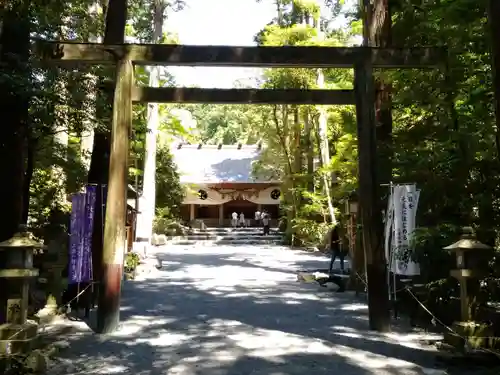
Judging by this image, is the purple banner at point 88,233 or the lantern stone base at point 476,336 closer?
the lantern stone base at point 476,336

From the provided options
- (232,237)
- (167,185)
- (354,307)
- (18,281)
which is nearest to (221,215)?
(232,237)

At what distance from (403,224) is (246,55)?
140 inches

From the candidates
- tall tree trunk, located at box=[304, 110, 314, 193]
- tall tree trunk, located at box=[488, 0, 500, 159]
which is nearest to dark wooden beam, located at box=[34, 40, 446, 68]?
tall tree trunk, located at box=[488, 0, 500, 159]

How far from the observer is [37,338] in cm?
523

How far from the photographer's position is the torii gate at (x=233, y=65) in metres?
6.70

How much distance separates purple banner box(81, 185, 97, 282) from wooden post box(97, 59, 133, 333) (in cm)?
144

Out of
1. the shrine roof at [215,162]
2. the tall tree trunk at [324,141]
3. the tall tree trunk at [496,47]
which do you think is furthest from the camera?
the shrine roof at [215,162]

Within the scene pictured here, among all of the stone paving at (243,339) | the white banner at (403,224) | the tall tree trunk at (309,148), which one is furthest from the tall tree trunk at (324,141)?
the white banner at (403,224)

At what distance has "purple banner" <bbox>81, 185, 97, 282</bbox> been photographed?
313 inches

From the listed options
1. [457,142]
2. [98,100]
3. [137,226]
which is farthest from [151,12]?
[457,142]

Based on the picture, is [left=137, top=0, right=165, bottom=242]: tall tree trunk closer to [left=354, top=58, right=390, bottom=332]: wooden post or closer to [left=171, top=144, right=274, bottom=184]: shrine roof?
[left=171, top=144, right=274, bottom=184]: shrine roof

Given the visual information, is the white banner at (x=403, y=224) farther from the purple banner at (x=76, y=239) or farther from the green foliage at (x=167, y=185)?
A: the green foliage at (x=167, y=185)

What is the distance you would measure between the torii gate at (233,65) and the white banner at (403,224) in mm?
604

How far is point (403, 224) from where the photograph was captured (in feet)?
23.7
